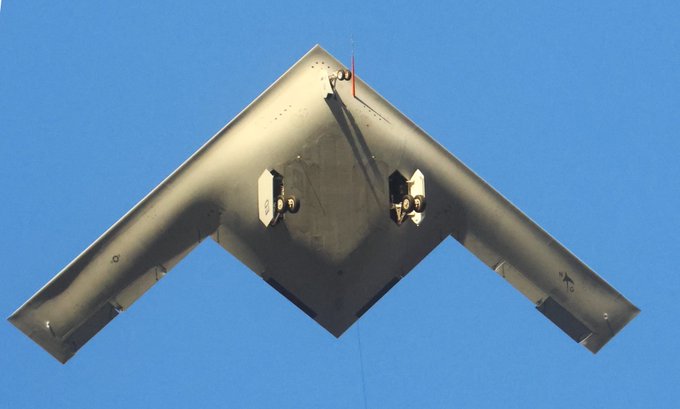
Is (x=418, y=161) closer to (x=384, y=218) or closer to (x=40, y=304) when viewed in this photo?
(x=384, y=218)

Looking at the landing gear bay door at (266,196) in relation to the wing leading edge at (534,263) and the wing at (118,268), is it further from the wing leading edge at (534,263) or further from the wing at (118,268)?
the wing leading edge at (534,263)

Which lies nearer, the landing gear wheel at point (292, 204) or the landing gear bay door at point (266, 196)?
the landing gear wheel at point (292, 204)

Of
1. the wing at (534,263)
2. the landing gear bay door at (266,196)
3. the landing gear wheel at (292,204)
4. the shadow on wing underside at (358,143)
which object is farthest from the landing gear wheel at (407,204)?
the landing gear bay door at (266,196)

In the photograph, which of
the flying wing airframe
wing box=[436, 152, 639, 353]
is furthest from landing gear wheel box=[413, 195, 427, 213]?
wing box=[436, 152, 639, 353]

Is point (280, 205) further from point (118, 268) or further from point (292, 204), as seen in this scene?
point (118, 268)

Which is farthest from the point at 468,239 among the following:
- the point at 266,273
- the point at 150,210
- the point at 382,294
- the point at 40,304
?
the point at 40,304

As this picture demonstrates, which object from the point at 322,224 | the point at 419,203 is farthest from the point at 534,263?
the point at 322,224
